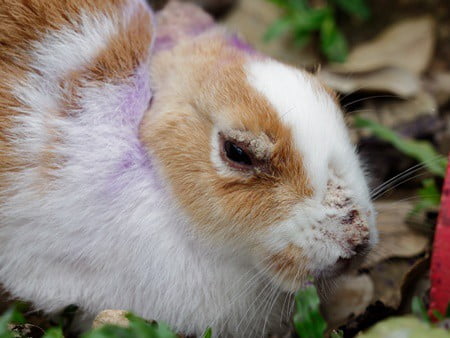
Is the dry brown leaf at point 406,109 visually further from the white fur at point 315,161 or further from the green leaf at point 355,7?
the white fur at point 315,161

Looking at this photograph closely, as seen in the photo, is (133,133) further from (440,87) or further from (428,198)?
(440,87)

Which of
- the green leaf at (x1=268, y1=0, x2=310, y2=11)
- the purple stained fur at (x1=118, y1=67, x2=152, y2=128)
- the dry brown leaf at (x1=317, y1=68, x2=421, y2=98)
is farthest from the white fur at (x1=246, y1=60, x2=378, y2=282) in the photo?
the green leaf at (x1=268, y1=0, x2=310, y2=11)

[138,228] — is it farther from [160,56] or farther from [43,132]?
[160,56]

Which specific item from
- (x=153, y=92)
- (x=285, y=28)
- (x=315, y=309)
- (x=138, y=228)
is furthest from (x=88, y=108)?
(x=285, y=28)

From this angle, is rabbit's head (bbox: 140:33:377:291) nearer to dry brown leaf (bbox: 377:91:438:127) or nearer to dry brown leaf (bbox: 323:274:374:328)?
dry brown leaf (bbox: 323:274:374:328)

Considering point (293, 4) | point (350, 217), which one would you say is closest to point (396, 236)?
point (350, 217)

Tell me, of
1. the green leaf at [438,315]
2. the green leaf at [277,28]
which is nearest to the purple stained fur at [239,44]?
the green leaf at [277,28]
